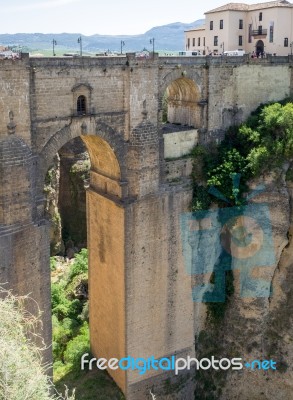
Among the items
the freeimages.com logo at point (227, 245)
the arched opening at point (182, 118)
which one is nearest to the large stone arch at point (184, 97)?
the arched opening at point (182, 118)

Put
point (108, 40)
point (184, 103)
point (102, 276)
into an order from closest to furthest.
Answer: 1. point (102, 276)
2. point (184, 103)
3. point (108, 40)

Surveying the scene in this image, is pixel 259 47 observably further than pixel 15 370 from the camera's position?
Yes

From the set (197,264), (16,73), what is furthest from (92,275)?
(16,73)

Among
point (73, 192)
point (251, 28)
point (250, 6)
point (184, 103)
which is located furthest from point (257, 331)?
point (73, 192)

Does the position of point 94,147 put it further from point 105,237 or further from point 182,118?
point 182,118

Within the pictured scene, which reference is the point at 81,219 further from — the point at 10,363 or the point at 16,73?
the point at 10,363

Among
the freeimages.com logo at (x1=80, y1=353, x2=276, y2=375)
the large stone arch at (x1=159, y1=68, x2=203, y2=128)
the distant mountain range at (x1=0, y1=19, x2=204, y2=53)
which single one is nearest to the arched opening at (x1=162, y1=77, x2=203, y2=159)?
the large stone arch at (x1=159, y1=68, x2=203, y2=128)

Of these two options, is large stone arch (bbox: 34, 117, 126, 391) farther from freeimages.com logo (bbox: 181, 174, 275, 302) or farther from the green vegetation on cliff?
the green vegetation on cliff
